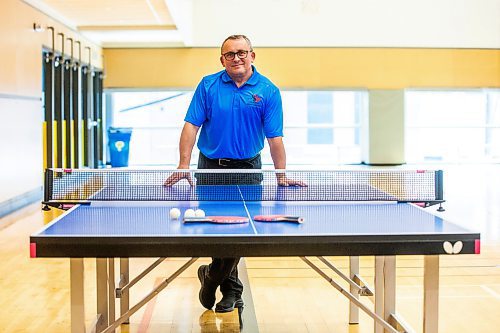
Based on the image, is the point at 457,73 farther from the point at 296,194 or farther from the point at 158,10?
the point at 296,194

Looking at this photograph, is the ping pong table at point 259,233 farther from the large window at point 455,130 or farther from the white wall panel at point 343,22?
the large window at point 455,130

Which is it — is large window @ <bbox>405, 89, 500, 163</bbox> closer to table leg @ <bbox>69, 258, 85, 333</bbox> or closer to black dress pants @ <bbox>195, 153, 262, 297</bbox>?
black dress pants @ <bbox>195, 153, 262, 297</bbox>

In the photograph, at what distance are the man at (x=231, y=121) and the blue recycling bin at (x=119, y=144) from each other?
10952mm

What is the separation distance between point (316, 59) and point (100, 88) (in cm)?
460

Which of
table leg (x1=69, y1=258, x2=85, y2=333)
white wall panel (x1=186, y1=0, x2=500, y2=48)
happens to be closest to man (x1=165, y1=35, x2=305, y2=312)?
table leg (x1=69, y1=258, x2=85, y2=333)

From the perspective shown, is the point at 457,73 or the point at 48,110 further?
the point at 457,73

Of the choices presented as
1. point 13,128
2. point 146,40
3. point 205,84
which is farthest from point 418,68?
point 205,84

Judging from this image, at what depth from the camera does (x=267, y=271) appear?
211 inches

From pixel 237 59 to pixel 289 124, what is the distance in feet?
41.3

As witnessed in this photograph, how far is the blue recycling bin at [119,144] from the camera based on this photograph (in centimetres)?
1502

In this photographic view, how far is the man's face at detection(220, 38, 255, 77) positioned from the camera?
395cm

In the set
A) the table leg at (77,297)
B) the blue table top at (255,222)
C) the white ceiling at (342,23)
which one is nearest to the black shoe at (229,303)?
the blue table top at (255,222)

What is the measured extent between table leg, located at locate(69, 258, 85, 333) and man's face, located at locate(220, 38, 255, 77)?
1686mm

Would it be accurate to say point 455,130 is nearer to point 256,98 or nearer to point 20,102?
point 20,102
